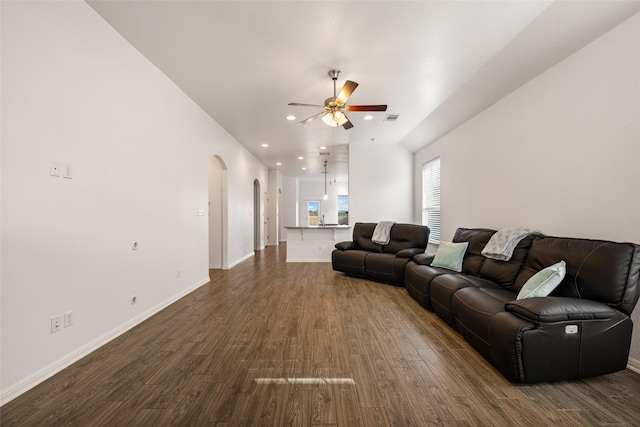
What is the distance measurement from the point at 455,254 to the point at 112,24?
4528mm

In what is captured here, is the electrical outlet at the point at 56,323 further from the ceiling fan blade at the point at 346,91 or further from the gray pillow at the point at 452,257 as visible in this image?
the gray pillow at the point at 452,257

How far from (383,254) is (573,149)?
298 cm

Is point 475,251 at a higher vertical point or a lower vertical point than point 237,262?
higher

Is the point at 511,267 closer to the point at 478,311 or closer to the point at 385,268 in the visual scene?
the point at 478,311

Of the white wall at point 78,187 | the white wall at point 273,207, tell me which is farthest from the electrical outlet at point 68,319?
the white wall at point 273,207

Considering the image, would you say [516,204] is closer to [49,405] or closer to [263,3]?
[263,3]

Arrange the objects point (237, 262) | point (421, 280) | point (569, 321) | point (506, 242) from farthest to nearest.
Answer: point (237, 262) → point (421, 280) → point (506, 242) → point (569, 321)

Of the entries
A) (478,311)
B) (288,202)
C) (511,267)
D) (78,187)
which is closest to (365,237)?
(511,267)

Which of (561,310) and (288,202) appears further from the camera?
(288,202)

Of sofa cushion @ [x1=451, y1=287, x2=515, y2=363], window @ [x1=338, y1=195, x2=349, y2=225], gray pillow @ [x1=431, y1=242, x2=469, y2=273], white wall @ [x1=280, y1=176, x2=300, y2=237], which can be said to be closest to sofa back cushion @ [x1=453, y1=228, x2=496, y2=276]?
gray pillow @ [x1=431, y1=242, x2=469, y2=273]

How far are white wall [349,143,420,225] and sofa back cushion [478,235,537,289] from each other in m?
3.74

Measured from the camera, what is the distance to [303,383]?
1.87 m

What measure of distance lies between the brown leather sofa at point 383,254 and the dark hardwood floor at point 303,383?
4.73ft

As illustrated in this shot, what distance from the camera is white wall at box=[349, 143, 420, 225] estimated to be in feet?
21.8
